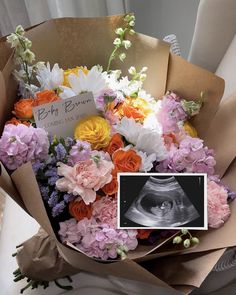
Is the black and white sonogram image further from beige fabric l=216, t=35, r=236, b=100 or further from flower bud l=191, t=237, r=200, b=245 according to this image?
beige fabric l=216, t=35, r=236, b=100

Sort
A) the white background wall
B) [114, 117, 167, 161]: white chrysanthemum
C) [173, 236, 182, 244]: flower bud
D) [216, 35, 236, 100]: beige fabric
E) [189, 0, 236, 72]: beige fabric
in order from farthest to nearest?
the white background wall < [189, 0, 236, 72]: beige fabric < [216, 35, 236, 100]: beige fabric < [114, 117, 167, 161]: white chrysanthemum < [173, 236, 182, 244]: flower bud

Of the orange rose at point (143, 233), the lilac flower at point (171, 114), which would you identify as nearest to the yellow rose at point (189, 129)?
the lilac flower at point (171, 114)

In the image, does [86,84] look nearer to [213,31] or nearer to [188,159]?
[188,159]

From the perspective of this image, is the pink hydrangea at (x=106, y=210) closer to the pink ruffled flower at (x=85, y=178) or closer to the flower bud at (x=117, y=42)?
the pink ruffled flower at (x=85, y=178)

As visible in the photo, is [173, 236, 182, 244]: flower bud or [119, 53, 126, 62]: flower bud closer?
[173, 236, 182, 244]: flower bud

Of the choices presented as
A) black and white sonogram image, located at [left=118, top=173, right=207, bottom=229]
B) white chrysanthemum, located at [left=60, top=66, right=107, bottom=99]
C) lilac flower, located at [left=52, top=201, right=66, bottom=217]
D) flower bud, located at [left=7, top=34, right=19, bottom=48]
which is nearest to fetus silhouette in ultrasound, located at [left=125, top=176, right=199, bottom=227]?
black and white sonogram image, located at [left=118, top=173, right=207, bottom=229]

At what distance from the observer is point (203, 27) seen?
119cm

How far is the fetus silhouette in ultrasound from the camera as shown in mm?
746

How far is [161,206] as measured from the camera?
0.76 m

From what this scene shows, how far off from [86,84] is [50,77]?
0.07 metres

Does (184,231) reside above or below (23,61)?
below

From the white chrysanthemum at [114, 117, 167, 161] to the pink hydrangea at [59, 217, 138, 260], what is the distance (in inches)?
5.8

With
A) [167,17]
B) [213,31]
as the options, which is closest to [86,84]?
[213,31]

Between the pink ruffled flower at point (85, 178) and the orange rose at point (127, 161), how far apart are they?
0.8 inches
